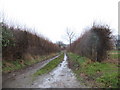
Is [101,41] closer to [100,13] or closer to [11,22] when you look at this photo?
[100,13]

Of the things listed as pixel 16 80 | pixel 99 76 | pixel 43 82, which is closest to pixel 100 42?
pixel 99 76

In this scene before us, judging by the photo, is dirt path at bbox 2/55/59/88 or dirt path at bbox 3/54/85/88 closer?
dirt path at bbox 3/54/85/88

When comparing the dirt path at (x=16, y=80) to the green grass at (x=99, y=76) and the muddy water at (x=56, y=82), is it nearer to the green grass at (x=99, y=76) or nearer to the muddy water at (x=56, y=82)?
the muddy water at (x=56, y=82)

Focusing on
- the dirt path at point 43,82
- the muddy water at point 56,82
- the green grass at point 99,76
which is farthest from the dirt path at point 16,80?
the green grass at point 99,76

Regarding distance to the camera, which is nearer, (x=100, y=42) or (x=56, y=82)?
(x=56, y=82)

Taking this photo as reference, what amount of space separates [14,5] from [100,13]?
8.82 metres

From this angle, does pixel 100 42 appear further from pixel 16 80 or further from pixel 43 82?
pixel 16 80

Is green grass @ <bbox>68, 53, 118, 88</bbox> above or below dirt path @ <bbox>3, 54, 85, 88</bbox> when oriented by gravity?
above

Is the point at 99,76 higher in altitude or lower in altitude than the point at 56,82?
higher

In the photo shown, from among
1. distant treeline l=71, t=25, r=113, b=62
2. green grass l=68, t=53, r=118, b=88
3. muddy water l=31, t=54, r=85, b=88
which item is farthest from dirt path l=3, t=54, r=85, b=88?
distant treeline l=71, t=25, r=113, b=62

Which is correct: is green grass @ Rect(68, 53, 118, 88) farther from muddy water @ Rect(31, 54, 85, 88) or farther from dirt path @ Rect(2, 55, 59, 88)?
dirt path @ Rect(2, 55, 59, 88)

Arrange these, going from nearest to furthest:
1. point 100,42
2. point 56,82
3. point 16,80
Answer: point 56,82, point 16,80, point 100,42

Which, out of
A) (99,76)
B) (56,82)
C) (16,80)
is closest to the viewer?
(56,82)

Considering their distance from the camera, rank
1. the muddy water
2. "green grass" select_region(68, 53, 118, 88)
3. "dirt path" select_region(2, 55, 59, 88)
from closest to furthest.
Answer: "green grass" select_region(68, 53, 118, 88) < the muddy water < "dirt path" select_region(2, 55, 59, 88)
